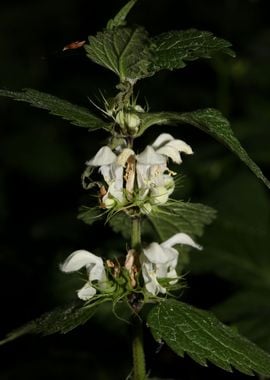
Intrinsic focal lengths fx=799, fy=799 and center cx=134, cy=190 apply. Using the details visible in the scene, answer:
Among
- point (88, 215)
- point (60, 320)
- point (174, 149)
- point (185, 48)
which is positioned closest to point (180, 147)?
point (174, 149)

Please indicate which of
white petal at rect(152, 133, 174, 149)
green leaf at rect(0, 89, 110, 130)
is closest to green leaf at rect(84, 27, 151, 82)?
green leaf at rect(0, 89, 110, 130)

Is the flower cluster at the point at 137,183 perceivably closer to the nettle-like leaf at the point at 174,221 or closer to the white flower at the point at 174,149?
the white flower at the point at 174,149

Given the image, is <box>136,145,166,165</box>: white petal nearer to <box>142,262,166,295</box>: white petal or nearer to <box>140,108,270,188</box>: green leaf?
<box>140,108,270,188</box>: green leaf

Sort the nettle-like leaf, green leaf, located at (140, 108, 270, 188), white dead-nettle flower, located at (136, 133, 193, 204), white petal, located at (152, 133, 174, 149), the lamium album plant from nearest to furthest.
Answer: green leaf, located at (140, 108, 270, 188) < the lamium album plant < white dead-nettle flower, located at (136, 133, 193, 204) < white petal, located at (152, 133, 174, 149) < the nettle-like leaf

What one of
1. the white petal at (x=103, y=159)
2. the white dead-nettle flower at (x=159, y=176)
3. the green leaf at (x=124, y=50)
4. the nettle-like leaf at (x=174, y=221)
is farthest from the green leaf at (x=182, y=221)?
the green leaf at (x=124, y=50)

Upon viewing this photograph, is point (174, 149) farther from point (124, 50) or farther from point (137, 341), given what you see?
point (137, 341)

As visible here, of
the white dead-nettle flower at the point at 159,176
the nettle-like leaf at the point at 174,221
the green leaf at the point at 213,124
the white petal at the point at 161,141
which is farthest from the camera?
the nettle-like leaf at the point at 174,221

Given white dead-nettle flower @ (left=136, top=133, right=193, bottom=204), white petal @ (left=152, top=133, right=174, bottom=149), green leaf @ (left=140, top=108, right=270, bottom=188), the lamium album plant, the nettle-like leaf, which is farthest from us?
the nettle-like leaf
